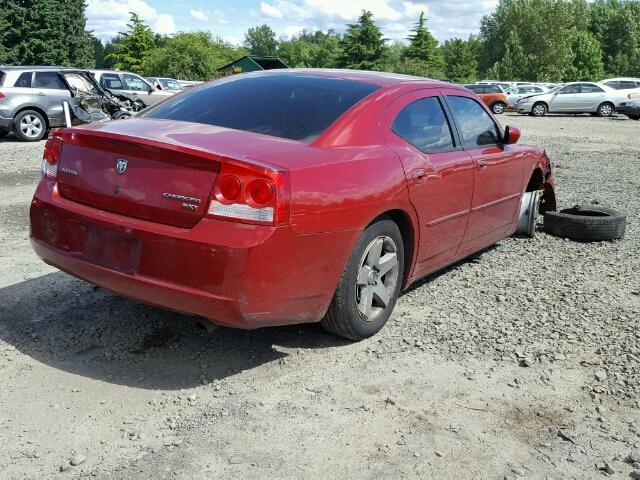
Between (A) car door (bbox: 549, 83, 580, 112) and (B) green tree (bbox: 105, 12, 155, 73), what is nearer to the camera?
(A) car door (bbox: 549, 83, 580, 112)

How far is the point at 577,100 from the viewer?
1222 inches

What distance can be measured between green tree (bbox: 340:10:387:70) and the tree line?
9 cm

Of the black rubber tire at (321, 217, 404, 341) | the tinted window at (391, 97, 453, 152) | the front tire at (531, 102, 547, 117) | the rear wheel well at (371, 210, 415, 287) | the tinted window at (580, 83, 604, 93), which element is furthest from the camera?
the front tire at (531, 102, 547, 117)

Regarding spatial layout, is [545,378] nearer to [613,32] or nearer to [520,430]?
[520,430]

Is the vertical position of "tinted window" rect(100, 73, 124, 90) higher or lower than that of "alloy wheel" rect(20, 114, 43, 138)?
higher

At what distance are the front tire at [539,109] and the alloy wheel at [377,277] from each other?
30.0 meters

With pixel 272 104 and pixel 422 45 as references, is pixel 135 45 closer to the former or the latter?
pixel 422 45

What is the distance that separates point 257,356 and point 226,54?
78.5 meters

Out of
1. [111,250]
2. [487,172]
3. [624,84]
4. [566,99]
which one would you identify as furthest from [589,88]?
[111,250]

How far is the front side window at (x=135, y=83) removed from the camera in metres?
22.0

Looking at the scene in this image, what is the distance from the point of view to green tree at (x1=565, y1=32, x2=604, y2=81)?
7762cm

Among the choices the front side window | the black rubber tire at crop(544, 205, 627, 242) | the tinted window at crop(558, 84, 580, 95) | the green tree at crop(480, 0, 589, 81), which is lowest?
the black rubber tire at crop(544, 205, 627, 242)

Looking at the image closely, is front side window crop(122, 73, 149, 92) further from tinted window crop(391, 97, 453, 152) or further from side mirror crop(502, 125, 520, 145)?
tinted window crop(391, 97, 453, 152)

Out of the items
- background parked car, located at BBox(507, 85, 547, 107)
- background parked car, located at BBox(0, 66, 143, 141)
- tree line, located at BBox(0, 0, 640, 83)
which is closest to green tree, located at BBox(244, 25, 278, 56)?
tree line, located at BBox(0, 0, 640, 83)
